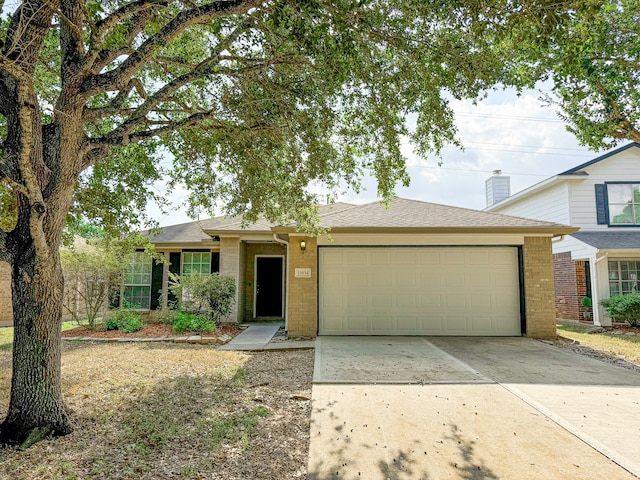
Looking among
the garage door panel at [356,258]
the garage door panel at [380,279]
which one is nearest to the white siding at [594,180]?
the garage door panel at [380,279]

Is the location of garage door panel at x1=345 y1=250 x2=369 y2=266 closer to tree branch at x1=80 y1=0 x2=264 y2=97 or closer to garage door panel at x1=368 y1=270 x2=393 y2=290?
garage door panel at x1=368 y1=270 x2=393 y2=290

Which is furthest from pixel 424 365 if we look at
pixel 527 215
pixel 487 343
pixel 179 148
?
pixel 527 215

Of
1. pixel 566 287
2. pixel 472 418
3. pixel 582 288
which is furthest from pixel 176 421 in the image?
pixel 566 287

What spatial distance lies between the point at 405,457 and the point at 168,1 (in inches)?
203

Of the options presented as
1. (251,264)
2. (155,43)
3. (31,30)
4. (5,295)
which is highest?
(155,43)

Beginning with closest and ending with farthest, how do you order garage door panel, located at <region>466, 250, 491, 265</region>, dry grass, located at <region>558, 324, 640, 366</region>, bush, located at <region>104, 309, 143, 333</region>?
dry grass, located at <region>558, 324, 640, 366</region> → garage door panel, located at <region>466, 250, 491, 265</region> → bush, located at <region>104, 309, 143, 333</region>


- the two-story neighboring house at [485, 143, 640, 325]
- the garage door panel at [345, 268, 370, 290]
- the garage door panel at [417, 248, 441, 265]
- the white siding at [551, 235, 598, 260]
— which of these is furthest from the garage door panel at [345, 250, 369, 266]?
the two-story neighboring house at [485, 143, 640, 325]

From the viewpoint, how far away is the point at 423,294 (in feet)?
31.6

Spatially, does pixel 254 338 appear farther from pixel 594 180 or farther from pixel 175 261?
pixel 594 180

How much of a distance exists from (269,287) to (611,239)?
36.9 ft

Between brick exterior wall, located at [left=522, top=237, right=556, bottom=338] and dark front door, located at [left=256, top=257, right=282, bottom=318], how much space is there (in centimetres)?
762

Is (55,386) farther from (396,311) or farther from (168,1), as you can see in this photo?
(396,311)

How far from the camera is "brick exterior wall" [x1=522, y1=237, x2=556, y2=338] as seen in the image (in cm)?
929

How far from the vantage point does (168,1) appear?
13.9 feet
